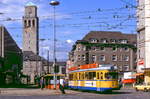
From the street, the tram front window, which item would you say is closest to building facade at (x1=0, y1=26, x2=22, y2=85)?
the street

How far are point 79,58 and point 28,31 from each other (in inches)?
2750

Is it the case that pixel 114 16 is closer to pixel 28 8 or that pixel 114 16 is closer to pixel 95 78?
pixel 95 78

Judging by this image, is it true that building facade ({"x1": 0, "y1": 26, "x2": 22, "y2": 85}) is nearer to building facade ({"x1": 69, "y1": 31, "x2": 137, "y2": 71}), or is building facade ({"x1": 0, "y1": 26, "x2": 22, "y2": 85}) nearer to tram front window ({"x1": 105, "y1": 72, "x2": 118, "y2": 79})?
Result: building facade ({"x1": 69, "y1": 31, "x2": 137, "y2": 71})

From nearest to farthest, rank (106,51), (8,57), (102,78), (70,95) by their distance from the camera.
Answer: (70,95), (102,78), (8,57), (106,51)

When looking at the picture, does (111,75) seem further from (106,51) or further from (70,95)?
(106,51)

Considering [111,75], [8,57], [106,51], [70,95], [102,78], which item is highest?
[106,51]

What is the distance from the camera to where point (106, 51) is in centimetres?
10769

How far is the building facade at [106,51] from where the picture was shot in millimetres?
106562

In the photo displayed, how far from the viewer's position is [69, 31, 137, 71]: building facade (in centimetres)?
10656

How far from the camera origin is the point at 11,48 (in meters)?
113

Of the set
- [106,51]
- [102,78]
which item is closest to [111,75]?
[102,78]

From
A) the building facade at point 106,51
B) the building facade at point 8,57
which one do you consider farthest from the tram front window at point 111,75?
→ the building facade at point 106,51

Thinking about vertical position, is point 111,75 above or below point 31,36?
below

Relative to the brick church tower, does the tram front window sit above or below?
below
